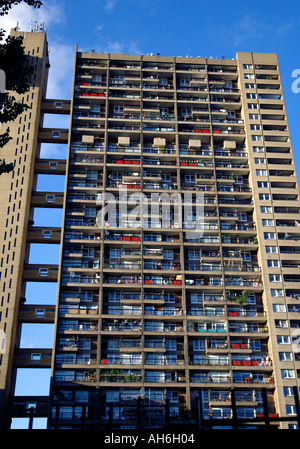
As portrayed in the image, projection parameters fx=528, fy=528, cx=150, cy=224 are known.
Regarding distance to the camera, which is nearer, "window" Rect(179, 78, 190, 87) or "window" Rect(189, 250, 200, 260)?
"window" Rect(189, 250, 200, 260)

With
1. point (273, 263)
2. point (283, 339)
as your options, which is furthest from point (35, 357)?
point (273, 263)

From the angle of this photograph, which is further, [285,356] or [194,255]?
[194,255]

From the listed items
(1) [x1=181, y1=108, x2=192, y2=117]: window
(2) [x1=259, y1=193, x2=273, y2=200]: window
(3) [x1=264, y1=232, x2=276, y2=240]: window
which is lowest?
(3) [x1=264, y1=232, x2=276, y2=240]: window

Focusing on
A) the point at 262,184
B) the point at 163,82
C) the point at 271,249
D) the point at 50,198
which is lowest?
the point at 271,249

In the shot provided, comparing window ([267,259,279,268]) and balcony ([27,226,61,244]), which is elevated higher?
balcony ([27,226,61,244])

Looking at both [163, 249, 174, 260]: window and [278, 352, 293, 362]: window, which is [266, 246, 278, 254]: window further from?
[278, 352, 293, 362]: window

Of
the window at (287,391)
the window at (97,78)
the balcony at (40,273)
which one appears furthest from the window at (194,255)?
the window at (97,78)

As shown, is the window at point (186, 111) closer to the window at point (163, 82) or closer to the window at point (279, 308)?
the window at point (163, 82)

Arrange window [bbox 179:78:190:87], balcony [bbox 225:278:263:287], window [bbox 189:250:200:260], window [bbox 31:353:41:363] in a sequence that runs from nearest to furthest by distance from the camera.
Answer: window [bbox 31:353:41:363], balcony [bbox 225:278:263:287], window [bbox 189:250:200:260], window [bbox 179:78:190:87]

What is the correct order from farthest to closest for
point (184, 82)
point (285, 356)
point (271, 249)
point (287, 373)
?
point (184, 82) → point (271, 249) → point (285, 356) → point (287, 373)

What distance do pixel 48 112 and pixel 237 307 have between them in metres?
49.5

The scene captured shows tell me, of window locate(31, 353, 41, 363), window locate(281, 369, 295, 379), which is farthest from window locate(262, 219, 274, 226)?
window locate(31, 353, 41, 363)

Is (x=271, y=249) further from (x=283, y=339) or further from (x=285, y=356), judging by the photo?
(x=285, y=356)

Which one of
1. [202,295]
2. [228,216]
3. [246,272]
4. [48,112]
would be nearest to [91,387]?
[202,295]
